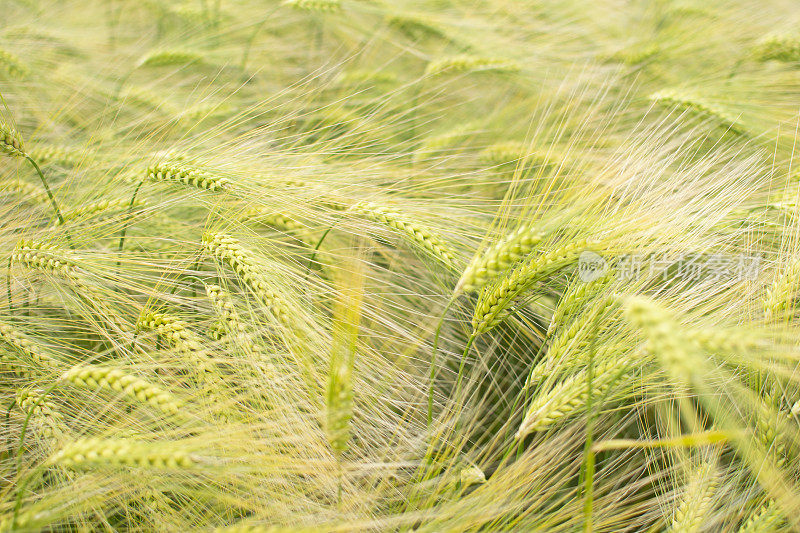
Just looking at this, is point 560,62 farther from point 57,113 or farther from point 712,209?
point 57,113

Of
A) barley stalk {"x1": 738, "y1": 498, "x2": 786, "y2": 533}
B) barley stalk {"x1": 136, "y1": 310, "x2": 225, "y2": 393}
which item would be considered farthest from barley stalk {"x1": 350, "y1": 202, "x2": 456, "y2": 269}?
barley stalk {"x1": 738, "y1": 498, "x2": 786, "y2": 533}

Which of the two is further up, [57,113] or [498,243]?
[498,243]

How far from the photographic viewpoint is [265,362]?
91 cm

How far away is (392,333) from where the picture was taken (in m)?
1.13

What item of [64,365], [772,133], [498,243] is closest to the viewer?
[498,243]

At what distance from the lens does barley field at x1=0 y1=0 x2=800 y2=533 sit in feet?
2.50

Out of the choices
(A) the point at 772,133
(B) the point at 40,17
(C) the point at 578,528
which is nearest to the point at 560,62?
(A) the point at 772,133

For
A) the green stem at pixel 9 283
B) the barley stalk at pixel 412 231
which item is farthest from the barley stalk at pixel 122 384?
the barley stalk at pixel 412 231

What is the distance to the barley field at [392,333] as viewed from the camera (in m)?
0.76

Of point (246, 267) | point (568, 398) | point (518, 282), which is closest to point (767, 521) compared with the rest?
point (568, 398)

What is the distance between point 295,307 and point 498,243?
1.24 ft

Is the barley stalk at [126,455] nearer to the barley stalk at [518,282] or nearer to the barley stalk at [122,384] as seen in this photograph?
the barley stalk at [122,384]

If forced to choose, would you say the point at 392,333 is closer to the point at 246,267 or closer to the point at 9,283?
the point at 246,267

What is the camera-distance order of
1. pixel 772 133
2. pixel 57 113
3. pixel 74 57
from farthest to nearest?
pixel 74 57, pixel 57 113, pixel 772 133
